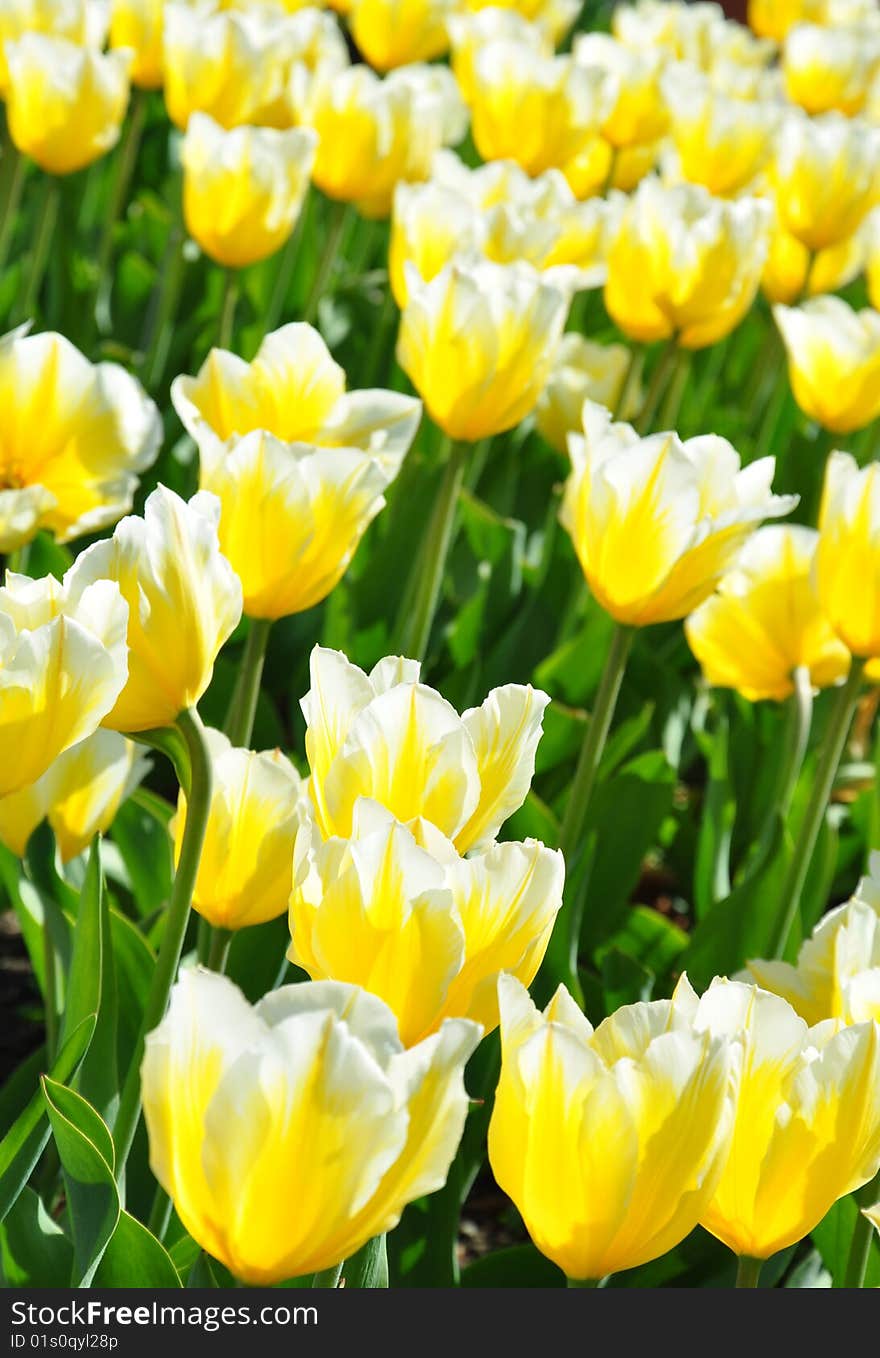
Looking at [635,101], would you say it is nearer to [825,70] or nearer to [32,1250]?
[825,70]

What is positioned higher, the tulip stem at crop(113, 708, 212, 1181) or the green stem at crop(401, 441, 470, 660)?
the tulip stem at crop(113, 708, 212, 1181)

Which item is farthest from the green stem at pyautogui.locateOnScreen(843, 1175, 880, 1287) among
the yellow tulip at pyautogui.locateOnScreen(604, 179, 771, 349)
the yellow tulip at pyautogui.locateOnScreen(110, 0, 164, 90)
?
the yellow tulip at pyautogui.locateOnScreen(110, 0, 164, 90)

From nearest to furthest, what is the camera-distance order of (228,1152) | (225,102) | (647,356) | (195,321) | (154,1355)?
(228,1152) < (154,1355) < (225,102) < (195,321) < (647,356)

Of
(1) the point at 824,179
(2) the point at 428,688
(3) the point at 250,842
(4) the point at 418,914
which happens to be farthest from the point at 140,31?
(4) the point at 418,914

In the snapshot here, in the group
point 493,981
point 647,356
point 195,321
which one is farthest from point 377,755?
point 647,356

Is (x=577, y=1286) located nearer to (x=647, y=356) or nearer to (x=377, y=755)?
(x=377, y=755)

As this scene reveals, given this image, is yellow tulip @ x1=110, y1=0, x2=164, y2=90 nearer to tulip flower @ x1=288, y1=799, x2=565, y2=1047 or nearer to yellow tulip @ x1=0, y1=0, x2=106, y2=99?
yellow tulip @ x1=0, y1=0, x2=106, y2=99

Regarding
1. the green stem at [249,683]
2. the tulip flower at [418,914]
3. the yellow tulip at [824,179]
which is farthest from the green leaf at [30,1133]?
the yellow tulip at [824,179]
